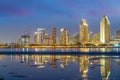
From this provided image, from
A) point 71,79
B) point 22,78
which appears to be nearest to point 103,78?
point 71,79

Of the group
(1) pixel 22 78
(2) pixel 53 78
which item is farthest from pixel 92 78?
(1) pixel 22 78

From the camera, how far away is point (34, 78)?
35.8m

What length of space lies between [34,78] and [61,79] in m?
2.92

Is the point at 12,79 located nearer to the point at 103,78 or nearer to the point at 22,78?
the point at 22,78

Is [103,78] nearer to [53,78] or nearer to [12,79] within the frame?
[53,78]

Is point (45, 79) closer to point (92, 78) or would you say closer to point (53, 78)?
point (53, 78)

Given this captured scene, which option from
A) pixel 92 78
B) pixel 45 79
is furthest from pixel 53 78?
pixel 92 78

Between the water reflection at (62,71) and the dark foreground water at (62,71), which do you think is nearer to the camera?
the dark foreground water at (62,71)

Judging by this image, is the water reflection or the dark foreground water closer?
the dark foreground water

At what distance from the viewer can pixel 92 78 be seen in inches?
1363

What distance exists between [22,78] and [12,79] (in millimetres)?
1240

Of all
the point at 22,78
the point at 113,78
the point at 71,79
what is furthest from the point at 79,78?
the point at 22,78

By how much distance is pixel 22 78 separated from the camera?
35.4m

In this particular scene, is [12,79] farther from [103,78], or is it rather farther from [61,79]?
[103,78]
